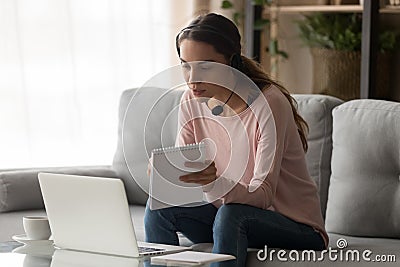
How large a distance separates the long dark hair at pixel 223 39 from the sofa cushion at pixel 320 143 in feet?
1.24

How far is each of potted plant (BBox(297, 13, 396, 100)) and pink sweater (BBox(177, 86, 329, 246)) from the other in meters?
1.29

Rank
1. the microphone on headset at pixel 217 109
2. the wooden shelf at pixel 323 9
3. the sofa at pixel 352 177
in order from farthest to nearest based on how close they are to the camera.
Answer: the wooden shelf at pixel 323 9, the sofa at pixel 352 177, the microphone on headset at pixel 217 109

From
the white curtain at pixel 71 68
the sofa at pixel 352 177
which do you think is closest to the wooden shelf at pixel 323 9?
the white curtain at pixel 71 68

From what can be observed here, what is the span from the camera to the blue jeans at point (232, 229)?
2.23 meters

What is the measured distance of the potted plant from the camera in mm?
3643

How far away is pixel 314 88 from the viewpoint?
4000 millimetres

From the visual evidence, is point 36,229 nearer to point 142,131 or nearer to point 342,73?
point 142,131

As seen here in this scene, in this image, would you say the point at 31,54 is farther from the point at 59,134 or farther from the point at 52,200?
the point at 52,200

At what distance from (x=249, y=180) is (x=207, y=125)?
0.22 m

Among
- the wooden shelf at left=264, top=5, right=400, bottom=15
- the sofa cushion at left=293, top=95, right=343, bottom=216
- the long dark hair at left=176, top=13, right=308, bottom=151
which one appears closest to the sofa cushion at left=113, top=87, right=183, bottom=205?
the sofa cushion at left=293, top=95, right=343, bottom=216

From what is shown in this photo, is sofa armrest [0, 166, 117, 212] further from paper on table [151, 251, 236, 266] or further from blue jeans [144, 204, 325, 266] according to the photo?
paper on table [151, 251, 236, 266]

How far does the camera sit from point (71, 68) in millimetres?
3912

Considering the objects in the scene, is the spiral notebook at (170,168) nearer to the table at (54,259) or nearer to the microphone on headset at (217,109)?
the table at (54,259)

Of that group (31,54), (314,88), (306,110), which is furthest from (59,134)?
(306,110)
